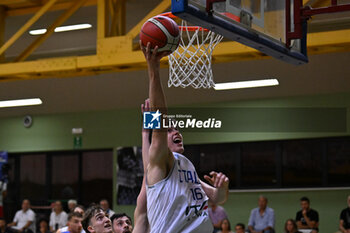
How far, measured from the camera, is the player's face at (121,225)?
6.36m

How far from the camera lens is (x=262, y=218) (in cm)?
1405

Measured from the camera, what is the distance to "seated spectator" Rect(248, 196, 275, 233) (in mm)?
13906

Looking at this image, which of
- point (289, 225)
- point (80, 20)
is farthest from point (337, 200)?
point (80, 20)

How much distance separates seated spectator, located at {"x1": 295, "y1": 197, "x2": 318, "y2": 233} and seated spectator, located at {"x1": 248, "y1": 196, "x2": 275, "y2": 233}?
1.84 ft

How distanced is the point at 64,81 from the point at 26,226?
3.60 m

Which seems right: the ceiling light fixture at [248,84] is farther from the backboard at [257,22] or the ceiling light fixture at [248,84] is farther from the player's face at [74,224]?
the backboard at [257,22]

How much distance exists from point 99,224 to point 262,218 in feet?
26.7

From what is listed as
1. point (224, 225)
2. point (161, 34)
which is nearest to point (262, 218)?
point (224, 225)

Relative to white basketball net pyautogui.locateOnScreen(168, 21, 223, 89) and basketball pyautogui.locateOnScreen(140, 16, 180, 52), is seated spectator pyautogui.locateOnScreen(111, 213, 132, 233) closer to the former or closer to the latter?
basketball pyautogui.locateOnScreen(140, 16, 180, 52)

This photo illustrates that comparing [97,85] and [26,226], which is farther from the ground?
[97,85]

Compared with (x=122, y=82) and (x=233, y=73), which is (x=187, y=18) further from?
(x=122, y=82)

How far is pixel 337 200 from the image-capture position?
14.7 m

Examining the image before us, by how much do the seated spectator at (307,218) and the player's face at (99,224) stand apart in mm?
7776

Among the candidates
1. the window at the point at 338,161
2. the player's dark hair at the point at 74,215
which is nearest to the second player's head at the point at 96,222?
the player's dark hair at the point at 74,215
